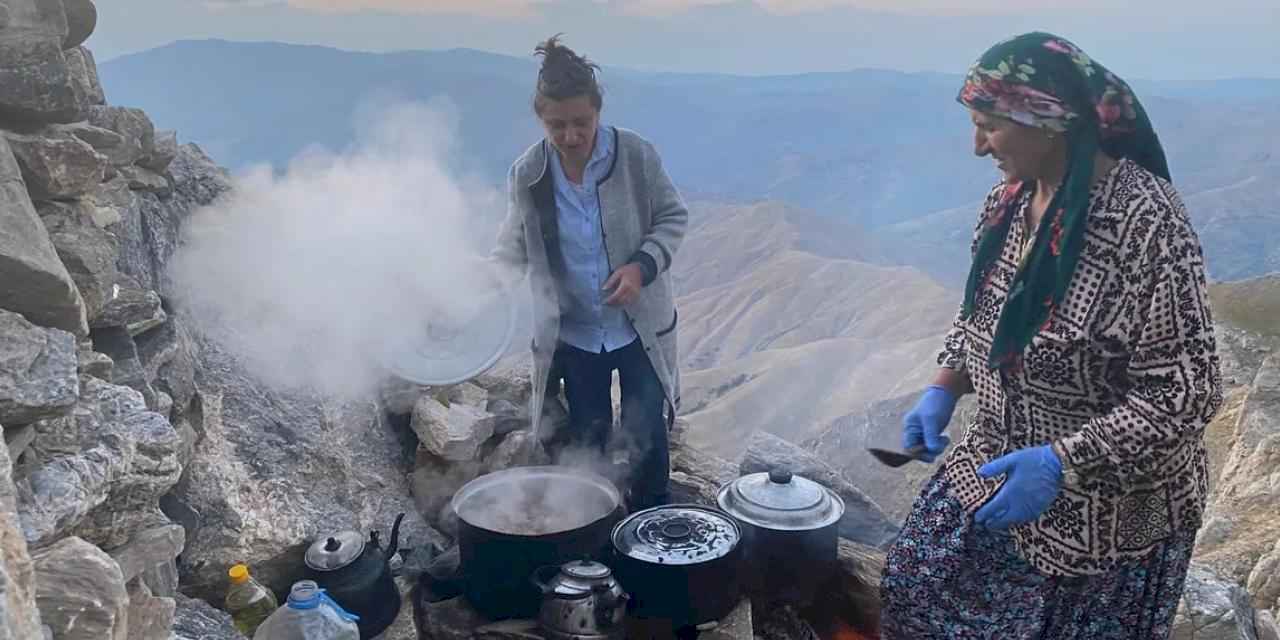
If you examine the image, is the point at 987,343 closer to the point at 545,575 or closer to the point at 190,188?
the point at 545,575

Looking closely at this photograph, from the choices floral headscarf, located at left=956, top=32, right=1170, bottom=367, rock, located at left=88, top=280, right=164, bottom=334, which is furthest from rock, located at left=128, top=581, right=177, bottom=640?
floral headscarf, located at left=956, top=32, right=1170, bottom=367

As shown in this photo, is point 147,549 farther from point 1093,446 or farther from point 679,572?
point 1093,446

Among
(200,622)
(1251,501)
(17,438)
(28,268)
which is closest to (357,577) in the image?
(200,622)

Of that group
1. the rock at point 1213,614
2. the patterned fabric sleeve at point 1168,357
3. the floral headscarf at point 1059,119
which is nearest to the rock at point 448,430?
the floral headscarf at point 1059,119

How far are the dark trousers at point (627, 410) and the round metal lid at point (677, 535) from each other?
1.60 feet

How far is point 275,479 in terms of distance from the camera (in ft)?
11.8

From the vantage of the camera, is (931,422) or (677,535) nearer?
(931,422)

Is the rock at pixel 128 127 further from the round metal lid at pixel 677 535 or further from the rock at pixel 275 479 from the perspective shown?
the round metal lid at pixel 677 535

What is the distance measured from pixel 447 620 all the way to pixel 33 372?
1.91 meters

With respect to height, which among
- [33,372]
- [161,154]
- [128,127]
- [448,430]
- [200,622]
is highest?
[128,127]

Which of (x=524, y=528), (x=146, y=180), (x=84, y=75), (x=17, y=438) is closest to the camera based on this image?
(x=17, y=438)

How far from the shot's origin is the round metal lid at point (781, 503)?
11.4 feet

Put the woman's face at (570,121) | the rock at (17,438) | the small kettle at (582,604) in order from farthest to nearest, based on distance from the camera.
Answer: the woman's face at (570,121) < the small kettle at (582,604) < the rock at (17,438)

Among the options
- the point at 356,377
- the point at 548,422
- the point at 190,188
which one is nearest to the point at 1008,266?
the point at 548,422
